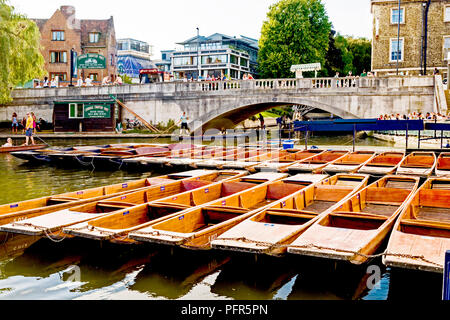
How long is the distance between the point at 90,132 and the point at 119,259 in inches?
1090

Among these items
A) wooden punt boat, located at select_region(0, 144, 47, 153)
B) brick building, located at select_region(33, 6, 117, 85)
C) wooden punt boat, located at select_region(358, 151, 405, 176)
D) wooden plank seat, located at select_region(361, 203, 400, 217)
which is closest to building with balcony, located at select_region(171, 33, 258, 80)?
brick building, located at select_region(33, 6, 117, 85)

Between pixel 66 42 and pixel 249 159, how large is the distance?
36571 mm

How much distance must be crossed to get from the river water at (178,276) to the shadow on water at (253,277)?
0.01 metres

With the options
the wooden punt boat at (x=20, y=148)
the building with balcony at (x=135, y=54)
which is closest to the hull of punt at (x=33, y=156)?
the wooden punt boat at (x=20, y=148)

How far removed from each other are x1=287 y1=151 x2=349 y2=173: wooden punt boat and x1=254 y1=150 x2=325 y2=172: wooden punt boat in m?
0.20

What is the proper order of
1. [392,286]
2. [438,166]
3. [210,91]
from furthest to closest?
[210,91], [438,166], [392,286]

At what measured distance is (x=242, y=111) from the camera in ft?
105

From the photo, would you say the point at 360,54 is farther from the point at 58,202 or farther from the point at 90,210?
the point at 90,210

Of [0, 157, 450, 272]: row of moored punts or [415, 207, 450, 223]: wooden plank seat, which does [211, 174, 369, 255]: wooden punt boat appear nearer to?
[0, 157, 450, 272]: row of moored punts

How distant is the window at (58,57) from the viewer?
45.6 m

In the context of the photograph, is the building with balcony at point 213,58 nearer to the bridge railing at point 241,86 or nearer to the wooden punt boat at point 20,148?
the bridge railing at point 241,86
